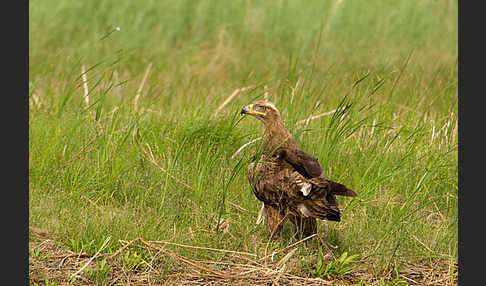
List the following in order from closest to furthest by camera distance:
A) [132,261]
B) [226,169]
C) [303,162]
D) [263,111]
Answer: [132,261] → [303,162] → [263,111] → [226,169]

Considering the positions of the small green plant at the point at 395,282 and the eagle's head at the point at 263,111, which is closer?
the small green plant at the point at 395,282

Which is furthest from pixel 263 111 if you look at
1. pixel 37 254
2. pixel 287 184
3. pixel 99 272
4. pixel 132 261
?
pixel 37 254

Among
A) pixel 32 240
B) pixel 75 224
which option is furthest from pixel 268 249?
pixel 32 240

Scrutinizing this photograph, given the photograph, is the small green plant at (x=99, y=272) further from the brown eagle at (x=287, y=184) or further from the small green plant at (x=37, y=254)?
the brown eagle at (x=287, y=184)

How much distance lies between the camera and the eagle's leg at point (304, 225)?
441 centimetres

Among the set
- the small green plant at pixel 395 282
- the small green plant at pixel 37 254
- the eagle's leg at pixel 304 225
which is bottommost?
the small green plant at pixel 395 282

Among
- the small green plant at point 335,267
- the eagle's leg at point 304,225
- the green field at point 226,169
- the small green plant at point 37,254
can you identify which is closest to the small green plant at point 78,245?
the green field at point 226,169

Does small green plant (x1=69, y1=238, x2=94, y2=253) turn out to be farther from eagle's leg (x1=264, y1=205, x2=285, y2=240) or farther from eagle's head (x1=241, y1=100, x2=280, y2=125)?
eagle's head (x1=241, y1=100, x2=280, y2=125)

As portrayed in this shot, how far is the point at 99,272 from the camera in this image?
4.11m

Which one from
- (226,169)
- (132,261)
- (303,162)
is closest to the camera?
(132,261)

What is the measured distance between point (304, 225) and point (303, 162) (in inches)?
18.0

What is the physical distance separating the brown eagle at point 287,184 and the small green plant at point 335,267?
29cm

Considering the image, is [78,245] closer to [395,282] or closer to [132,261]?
[132,261]

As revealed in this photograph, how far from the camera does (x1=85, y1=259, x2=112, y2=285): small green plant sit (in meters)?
4.09
